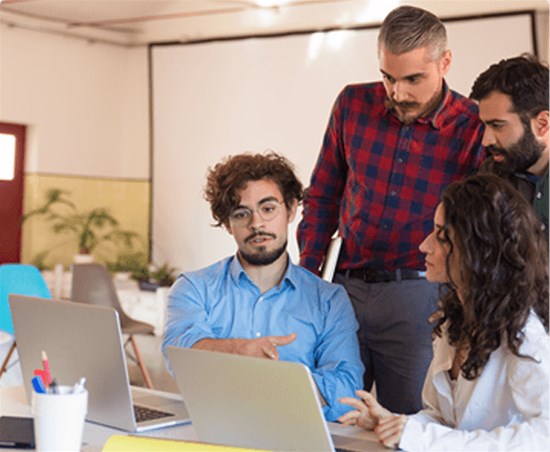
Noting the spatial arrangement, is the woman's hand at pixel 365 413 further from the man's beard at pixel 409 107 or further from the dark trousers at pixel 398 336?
the man's beard at pixel 409 107

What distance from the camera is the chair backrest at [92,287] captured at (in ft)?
21.5

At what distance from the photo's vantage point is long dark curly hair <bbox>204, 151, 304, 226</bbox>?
8.79 feet

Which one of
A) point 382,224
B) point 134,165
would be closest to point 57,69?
point 134,165

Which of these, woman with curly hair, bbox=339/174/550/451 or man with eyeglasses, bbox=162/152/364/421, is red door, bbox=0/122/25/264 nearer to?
man with eyeglasses, bbox=162/152/364/421

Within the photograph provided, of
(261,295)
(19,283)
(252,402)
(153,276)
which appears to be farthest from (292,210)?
(153,276)

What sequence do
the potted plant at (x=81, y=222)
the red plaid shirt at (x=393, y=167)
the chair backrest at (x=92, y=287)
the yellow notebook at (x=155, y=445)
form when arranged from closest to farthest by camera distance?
1. the yellow notebook at (x=155, y=445)
2. the red plaid shirt at (x=393, y=167)
3. the chair backrest at (x=92, y=287)
4. the potted plant at (x=81, y=222)

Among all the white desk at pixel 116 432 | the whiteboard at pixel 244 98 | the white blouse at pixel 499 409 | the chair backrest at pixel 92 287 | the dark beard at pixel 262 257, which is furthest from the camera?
the whiteboard at pixel 244 98

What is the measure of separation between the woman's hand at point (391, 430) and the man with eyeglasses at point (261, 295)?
56 centimetres

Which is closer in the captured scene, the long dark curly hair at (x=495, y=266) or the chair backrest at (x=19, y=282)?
the long dark curly hair at (x=495, y=266)

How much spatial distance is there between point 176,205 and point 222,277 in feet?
23.8

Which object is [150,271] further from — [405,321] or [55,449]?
[55,449]

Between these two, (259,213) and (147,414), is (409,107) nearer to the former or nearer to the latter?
(259,213)

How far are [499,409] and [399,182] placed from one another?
1143mm

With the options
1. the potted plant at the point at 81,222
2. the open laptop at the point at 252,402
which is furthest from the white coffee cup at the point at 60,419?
the potted plant at the point at 81,222
